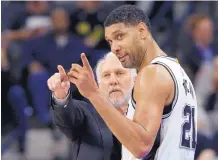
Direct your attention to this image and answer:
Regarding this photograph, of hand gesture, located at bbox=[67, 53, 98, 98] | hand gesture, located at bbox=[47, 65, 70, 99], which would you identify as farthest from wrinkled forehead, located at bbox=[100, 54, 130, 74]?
hand gesture, located at bbox=[67, 53, 98, 98]

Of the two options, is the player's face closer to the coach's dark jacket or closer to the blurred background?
the coach's dark jacket

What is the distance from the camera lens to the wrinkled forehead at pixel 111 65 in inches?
189

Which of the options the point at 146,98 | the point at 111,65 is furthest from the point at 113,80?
the point at 146,98

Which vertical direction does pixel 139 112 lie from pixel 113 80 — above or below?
below

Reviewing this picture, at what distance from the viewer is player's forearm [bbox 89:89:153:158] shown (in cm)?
324

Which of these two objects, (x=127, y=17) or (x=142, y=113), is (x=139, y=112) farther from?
(x=127, y=17)

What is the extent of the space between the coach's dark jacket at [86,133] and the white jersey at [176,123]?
660mm

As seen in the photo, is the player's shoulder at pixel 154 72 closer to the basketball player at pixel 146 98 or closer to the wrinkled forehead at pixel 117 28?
the basketball player at pixel 146 98

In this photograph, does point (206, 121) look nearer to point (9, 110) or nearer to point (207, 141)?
point (207, 141)

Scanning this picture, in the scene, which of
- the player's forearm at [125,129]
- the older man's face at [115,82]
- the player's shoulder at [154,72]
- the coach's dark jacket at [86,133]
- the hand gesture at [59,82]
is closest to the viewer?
the player's forearm at [125,129]

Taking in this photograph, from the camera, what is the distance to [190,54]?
329 inches

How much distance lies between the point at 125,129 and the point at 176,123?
0.38 meters

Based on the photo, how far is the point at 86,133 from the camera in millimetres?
4227

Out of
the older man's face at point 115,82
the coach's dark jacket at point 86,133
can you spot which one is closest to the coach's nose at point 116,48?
the coach's dark jacket at point 86,133
